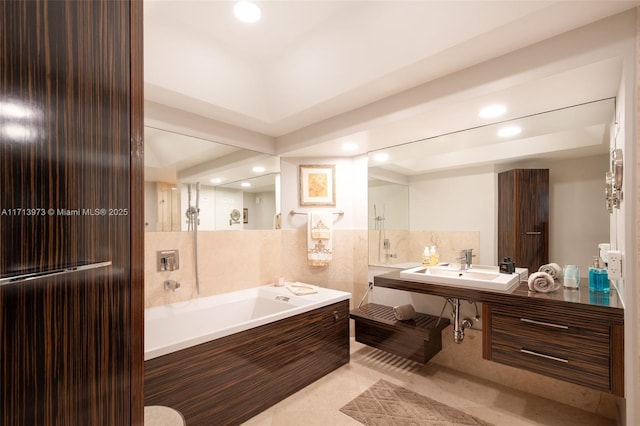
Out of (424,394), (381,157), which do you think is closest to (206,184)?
(381,157)

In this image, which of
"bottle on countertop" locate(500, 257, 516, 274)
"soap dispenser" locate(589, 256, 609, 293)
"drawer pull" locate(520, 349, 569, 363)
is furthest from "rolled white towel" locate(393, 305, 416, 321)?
"soap dispenser" locate(589, 256, 609, 293)

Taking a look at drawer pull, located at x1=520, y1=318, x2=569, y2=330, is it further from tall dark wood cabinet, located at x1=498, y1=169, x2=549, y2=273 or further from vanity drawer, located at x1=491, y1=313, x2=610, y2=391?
tall dark wood cabinet, located at x1=498, y1=169, x2=549, y2=273

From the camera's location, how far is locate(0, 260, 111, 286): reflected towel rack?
0.56 m

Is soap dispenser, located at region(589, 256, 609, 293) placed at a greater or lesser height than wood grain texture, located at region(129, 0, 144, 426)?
lesser

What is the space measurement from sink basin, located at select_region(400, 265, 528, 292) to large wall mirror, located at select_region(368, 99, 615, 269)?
0.12 metres

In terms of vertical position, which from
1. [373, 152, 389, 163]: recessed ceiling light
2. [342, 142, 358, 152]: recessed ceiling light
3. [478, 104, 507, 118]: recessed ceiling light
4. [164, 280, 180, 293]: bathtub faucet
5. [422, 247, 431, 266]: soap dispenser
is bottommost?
[164, 280, 180, 293]: bathtub faucet

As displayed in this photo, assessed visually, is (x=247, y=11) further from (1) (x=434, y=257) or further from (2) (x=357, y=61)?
(1) (x=434, y=257)

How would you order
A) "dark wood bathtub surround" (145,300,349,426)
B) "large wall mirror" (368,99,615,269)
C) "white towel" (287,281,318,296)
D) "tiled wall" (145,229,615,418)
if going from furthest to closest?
1. "white towel" (287,281,318,296)
2. "tiled wall" (145,229,615,418)
3. "large wall mirror" (368,99,615,269)
4. "dark wood bathtub surround" (145,300,349,426)

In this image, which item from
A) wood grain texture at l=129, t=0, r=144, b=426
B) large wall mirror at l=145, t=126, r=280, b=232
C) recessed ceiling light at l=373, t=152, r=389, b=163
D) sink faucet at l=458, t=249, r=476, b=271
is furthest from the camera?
recessed ceiling light at l=373, t=152, r=389, b=163

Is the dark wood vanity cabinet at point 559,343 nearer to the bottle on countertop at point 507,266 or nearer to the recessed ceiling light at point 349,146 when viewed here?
the bottle on countertop at point 507,266

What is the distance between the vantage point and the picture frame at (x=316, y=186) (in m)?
3.39

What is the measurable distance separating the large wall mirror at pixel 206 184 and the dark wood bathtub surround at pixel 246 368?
1.16 meters

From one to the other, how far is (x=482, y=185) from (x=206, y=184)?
8.32ft

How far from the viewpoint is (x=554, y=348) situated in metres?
1.79
